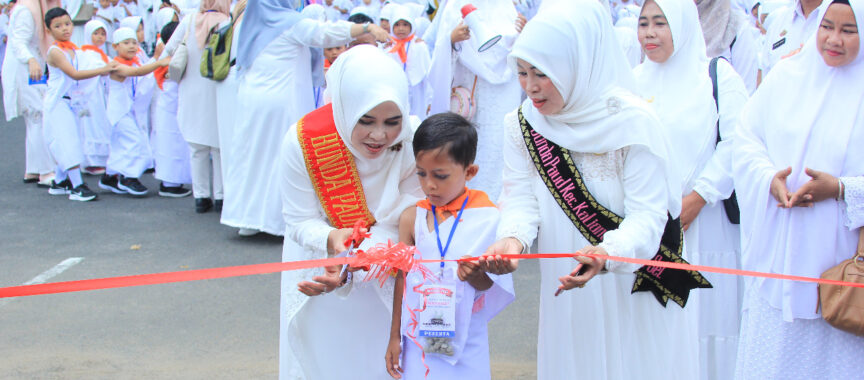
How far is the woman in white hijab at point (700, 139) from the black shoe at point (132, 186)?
6.70m

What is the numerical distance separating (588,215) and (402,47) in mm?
7505

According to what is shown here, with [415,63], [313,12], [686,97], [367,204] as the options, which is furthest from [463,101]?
[367,204]

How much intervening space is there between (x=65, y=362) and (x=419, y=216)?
2628mm

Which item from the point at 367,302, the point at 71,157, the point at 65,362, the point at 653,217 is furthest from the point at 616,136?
the point at 71,157

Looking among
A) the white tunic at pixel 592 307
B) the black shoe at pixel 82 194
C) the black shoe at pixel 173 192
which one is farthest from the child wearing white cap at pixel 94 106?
the white tunic at pixel 592 307

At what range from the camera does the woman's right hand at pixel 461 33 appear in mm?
6691

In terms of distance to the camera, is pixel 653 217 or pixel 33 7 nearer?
pixel 653 217

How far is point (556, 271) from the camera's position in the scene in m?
2.87

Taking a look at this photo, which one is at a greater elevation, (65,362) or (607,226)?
(607,226)

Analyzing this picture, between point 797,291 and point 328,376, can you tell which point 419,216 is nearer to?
point 328,376

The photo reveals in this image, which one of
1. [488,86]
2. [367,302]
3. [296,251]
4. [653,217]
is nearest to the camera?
[653,217]

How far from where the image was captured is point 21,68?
9398 mm

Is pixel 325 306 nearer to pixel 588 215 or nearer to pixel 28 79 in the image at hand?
pixel 588 215

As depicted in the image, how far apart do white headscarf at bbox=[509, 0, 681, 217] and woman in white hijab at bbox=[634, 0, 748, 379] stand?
93 cm
